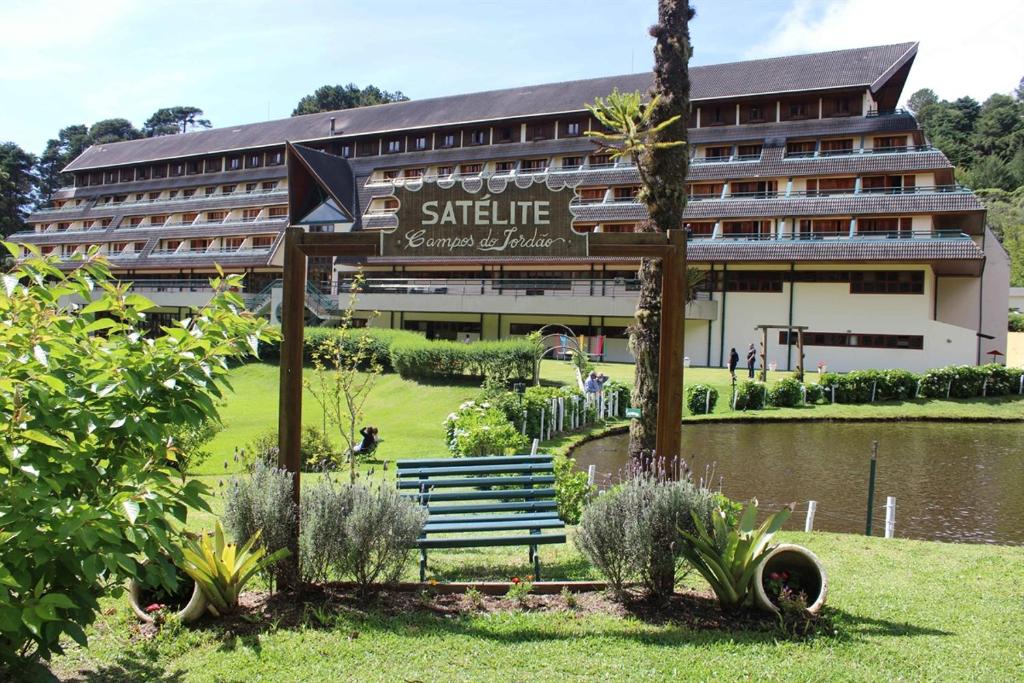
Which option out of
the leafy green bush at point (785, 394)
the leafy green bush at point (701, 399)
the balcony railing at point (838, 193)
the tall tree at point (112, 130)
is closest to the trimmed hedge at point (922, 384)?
the leafy green bush at point (785, 394)

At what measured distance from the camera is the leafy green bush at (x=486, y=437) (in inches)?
550

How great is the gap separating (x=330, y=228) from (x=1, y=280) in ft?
150

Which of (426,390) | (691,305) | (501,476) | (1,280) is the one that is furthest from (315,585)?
(691,305)

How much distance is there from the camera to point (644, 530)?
18.4 feet

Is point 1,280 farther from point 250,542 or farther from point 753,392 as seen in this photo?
point 753,392

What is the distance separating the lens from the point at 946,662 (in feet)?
15.8

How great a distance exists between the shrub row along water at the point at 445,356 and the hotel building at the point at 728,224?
1.94 metres

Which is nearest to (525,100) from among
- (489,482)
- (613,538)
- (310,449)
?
(310,449)

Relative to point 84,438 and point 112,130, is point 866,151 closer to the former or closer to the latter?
point 84,438

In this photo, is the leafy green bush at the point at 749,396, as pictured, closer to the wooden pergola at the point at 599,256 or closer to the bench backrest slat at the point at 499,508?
the bench backrest slat at the point at 499,508

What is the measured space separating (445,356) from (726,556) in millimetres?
22430

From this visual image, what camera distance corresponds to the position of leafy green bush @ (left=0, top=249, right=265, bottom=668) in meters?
3.78

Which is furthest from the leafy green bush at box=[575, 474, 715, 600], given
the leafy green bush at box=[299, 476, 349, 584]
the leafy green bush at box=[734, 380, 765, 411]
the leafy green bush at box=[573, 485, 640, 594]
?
the leafy green bush at box=[734, 380, 765, 411]

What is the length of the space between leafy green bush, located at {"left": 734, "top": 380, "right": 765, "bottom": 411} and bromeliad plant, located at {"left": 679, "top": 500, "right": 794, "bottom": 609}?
67.1 ft
